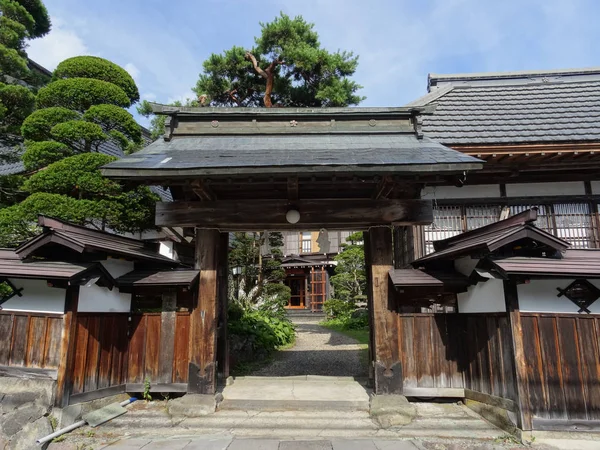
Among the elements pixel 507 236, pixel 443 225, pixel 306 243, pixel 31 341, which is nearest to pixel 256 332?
pixel 443 225

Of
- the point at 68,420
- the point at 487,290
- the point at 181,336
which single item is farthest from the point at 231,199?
the point at 487,290

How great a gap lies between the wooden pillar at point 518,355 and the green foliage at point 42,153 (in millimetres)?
9628

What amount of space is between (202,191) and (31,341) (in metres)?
3.59

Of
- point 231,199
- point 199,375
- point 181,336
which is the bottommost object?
point 199,375

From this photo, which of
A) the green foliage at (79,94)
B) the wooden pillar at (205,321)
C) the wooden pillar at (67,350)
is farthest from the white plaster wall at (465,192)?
the green foliage at (79,94)

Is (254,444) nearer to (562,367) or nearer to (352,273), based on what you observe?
(562,367)

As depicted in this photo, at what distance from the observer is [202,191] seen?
663 centimetres

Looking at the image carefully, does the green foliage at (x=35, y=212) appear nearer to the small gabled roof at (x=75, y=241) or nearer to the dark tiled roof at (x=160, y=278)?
the small gabled roof at (x=75, y=241)

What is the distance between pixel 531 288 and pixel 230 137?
6482 mm

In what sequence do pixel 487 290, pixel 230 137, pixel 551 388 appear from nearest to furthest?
pixel 551 388 → pixel 487 290 → pixel 230 137

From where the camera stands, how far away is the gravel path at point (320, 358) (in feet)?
32.6

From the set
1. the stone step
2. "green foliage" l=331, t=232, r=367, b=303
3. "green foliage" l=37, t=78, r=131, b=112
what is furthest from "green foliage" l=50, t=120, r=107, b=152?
"green foliage" l=331, t=232, r=367, b=303

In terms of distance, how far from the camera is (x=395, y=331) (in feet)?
21.7

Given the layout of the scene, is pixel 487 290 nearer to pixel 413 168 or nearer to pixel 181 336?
pixel 413 168
